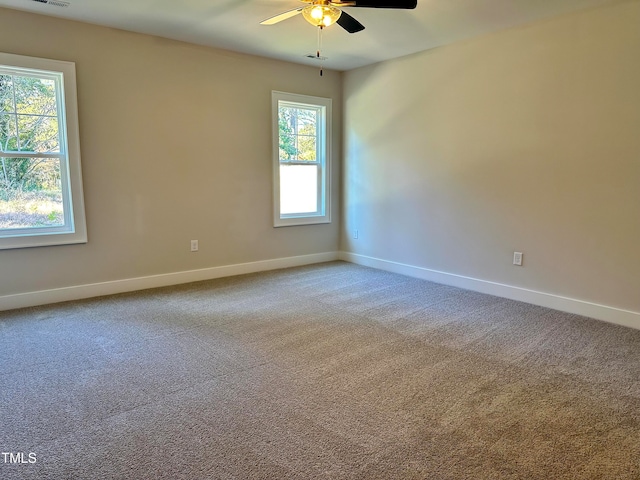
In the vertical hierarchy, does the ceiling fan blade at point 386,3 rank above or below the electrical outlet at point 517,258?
above

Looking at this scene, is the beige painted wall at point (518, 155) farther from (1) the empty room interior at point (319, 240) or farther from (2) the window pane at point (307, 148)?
(2) the window pane at point (307, 148)

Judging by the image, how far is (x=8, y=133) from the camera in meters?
3.51

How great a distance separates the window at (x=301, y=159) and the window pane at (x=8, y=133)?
256 centimetres

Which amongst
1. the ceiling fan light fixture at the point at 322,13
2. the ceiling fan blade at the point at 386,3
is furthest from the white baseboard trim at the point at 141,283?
the ceiling fan blade at the point at 386,3

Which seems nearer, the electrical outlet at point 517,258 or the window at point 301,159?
the electrical outlet at point 517,258

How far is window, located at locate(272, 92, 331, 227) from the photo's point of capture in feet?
16.8

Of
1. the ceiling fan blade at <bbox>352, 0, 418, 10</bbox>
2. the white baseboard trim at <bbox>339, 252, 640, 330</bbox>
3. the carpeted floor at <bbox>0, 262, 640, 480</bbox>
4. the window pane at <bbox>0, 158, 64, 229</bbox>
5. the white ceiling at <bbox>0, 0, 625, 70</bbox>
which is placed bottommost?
the carpeted floor at <bbox>0, 262, 640, 480</bbox>

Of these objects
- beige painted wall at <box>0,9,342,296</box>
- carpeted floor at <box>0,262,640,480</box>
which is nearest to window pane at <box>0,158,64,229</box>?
beige painted wall at <box>0,9,342,296</box>

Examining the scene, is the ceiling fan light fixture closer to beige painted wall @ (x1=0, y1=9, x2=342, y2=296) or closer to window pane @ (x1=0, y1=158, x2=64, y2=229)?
beige painted wall @ (x1=0, y1=9, x2=342, y2=296)

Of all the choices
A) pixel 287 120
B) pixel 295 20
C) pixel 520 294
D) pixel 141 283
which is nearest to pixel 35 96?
pixel 141 283

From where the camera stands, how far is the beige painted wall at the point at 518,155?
3221 mm

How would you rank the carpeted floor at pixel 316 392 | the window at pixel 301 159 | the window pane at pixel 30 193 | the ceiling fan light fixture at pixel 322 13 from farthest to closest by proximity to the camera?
the window at pixel 301 159, the window pane at pixel 30 193, the ceiling fan light fixture at pixel 322 13, the carpeted floor at pixel 316 392

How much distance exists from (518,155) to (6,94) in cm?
453

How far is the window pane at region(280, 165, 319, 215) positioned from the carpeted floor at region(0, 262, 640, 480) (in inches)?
75.8
